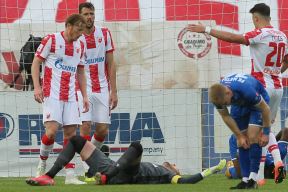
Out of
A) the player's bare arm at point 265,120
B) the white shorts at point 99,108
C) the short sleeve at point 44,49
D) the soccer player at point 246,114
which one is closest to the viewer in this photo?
the soccer player at point 246,114

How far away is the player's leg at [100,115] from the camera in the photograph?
12797mm

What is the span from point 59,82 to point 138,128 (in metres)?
3.22

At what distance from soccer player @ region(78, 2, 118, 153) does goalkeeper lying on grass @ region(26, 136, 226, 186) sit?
210cm

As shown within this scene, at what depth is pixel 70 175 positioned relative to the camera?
11258 mm

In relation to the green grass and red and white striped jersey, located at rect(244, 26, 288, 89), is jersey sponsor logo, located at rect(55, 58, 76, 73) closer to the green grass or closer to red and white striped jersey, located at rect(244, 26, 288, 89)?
the green grass

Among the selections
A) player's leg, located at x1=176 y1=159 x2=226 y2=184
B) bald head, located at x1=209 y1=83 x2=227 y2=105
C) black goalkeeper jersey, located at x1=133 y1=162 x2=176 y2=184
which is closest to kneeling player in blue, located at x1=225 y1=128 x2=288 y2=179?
player's leg, located at x1=176 y1=159 x2=226 y2=184

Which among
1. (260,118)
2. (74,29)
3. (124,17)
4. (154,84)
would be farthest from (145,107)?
(260,118)

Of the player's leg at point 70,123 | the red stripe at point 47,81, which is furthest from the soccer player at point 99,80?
the red stripe at point 47,81

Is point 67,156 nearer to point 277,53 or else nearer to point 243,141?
point 243,141

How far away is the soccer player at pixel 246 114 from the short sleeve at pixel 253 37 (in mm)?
1221

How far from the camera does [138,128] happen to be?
14289 millimetres

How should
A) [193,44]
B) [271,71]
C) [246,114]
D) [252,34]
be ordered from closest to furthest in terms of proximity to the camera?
1. [246,114]
2. [252,34]
3. [271,71]
4. [193,44]

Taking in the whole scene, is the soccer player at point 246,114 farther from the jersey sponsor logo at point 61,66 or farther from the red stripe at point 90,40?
the red stripe at point 90,40

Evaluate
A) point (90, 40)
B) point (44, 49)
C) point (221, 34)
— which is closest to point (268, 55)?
point (221, 34)
